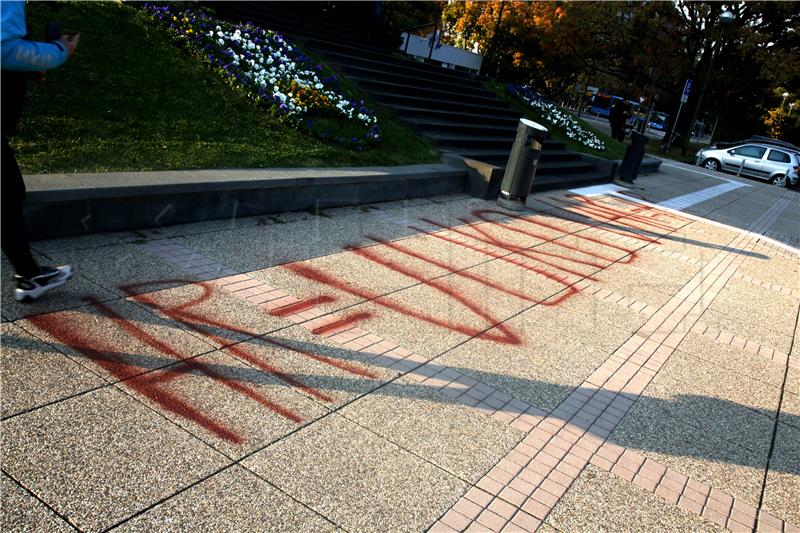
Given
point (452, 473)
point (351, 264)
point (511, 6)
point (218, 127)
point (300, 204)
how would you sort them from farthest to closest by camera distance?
point (511, 6) < point (218, 127) < point (300, 204) < point (351, 264) < point (452, 473)

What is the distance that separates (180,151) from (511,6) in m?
21.0

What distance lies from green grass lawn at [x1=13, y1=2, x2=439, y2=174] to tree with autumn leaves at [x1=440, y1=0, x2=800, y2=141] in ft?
63.9

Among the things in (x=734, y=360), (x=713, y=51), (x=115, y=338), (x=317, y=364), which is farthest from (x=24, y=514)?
(x=713, y=51)

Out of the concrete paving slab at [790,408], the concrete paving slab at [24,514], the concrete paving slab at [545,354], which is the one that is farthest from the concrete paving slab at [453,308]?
the concrete paving slab at [24,514]

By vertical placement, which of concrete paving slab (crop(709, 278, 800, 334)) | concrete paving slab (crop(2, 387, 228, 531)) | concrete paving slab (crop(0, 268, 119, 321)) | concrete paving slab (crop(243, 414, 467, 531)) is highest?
concrete paving slab (crop(709, 278, 800, 334))

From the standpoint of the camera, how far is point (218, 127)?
8.32 metres

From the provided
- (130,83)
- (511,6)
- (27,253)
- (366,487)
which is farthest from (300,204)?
(511,6)

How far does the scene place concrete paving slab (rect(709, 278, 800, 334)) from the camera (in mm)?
7098

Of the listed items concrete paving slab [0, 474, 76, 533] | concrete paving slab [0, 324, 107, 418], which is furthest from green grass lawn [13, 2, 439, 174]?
concrete paving slab [0, 474, 76, 533]

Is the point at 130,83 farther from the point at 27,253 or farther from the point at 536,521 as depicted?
the point at 536,521

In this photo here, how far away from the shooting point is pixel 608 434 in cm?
414

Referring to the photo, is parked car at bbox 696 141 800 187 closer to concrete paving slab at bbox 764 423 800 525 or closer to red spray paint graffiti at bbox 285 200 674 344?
red spray paint graffiti at bbox 285 200 674 344

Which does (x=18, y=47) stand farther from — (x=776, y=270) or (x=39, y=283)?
(x=776, y=270)

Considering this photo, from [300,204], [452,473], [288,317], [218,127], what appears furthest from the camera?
[218,127]
